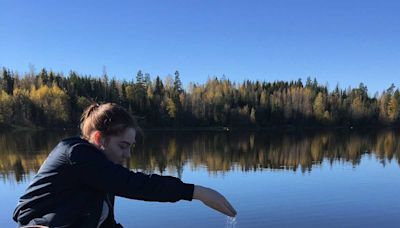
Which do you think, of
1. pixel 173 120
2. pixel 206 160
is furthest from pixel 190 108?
pixel 206 160

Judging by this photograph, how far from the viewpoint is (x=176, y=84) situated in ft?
455

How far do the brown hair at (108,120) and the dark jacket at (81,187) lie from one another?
92 mm

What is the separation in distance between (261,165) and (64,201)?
3536cm

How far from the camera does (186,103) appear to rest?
370 feet

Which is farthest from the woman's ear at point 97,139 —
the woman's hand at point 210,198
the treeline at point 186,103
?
the treeline at point 186,103

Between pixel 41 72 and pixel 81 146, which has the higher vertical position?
pixel 41 72

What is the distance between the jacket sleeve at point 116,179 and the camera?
1.96 meters

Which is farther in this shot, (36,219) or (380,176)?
(380,176)

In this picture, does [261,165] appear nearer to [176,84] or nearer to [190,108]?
[190,108]

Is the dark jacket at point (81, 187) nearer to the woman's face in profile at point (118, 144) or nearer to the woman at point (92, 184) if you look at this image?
the woman at point (92, 184)

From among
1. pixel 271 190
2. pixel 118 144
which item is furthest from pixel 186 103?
pixel 118 144

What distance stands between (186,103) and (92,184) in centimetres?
11090

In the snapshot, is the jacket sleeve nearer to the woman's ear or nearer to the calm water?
the woman's ear

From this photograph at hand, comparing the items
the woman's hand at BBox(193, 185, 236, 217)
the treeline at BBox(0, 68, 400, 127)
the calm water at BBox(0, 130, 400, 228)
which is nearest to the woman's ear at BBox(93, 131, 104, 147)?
the woman's hand at BBox(193, 185, 236, 217)
